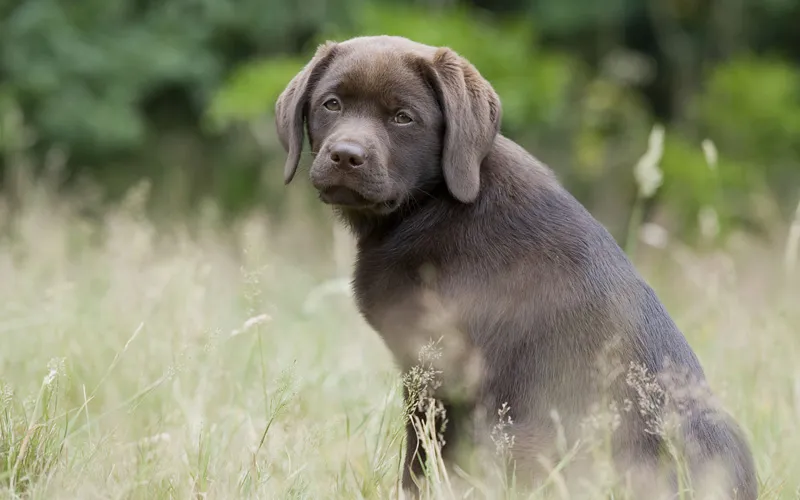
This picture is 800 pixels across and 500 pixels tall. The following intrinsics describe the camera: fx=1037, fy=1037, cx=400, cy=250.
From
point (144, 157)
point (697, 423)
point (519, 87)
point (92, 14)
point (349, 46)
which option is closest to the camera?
point (697, 423)

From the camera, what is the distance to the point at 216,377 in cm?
367

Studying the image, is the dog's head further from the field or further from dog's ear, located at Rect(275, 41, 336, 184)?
the field

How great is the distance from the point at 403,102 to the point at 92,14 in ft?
23.2

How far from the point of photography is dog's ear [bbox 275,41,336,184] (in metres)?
3.55

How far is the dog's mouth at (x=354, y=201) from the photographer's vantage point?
10.9ft

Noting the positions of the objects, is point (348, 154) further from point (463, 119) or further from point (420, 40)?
point (420, 40)

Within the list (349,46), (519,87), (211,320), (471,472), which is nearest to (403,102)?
(349,46)

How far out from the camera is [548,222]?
3068mm

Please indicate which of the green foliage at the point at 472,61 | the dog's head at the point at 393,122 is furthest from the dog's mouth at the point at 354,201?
the green foliage at the point at 472,61

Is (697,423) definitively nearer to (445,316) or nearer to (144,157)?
(445,316)

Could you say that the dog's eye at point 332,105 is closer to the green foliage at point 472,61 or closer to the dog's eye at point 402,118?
the dog's eye at point 402,118

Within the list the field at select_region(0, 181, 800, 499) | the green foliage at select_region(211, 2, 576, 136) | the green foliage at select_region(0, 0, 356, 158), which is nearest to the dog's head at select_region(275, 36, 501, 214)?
the field at select_region(0, 181, 800, 499)

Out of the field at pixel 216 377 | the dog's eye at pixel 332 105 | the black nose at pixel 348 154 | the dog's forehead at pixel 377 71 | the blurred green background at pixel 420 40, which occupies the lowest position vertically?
the blurred green background at pixel 420 40

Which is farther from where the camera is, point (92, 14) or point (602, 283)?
point (92, 14)
